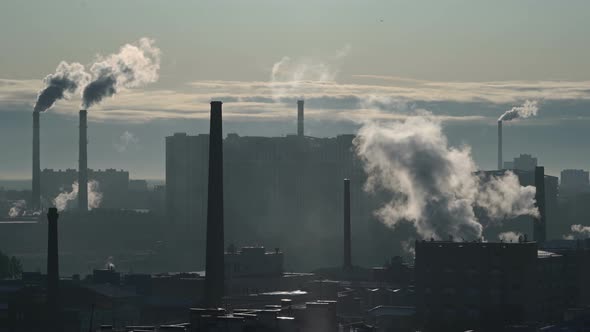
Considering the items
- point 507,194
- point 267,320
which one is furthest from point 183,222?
point 267,320

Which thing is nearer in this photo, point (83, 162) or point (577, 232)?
point (83, 162)

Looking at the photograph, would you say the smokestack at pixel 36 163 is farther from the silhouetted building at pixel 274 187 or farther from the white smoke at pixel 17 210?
the silhouetted building at pixel 274 187

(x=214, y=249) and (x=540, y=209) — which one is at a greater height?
(x=540, y=209)

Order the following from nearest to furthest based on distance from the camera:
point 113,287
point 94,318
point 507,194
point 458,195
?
point 94,318 < point 113,287 < point 458,195 < point 507,194

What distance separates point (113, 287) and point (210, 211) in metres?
18.3

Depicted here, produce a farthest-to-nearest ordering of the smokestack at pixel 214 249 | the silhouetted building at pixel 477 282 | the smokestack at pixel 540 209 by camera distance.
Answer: the smokestack at pixel 540 209
the silhouetted building at pixel 477 282
the smokestack at pixel 214 249

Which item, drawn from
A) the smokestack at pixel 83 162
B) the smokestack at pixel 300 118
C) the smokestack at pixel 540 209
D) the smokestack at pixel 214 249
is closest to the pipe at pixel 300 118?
the smokestack at pixel 300 118

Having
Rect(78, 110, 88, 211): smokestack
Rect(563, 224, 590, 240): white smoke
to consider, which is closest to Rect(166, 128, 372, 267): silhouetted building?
Rect(78, 110, 88, 211): smokestack

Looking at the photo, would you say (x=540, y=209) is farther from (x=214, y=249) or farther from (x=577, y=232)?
(x=577, y=232)

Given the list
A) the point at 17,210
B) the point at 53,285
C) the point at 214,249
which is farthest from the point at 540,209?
the point at 17,210

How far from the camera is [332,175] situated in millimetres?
172750

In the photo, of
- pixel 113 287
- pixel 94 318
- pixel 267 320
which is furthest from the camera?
pixel 113 287

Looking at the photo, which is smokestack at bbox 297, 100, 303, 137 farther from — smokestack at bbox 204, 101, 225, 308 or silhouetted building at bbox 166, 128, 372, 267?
smokestack at bbox 204, 101, 225, 308

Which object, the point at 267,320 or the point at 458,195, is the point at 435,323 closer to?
the point at 267,320
